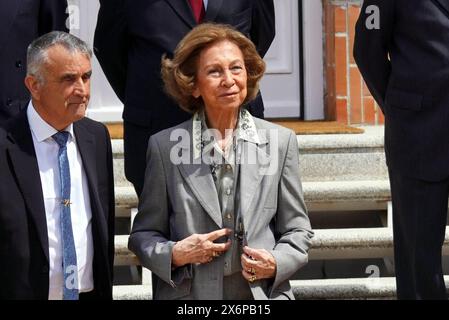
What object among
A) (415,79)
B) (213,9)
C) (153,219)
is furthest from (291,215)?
(213,9)

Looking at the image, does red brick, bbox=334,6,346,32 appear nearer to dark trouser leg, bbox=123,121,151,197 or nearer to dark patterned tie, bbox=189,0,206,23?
dark patterned tie, bbox=189,0,206,23

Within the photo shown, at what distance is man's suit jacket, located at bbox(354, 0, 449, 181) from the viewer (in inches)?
182

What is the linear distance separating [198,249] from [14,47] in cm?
136

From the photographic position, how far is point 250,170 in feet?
13.4

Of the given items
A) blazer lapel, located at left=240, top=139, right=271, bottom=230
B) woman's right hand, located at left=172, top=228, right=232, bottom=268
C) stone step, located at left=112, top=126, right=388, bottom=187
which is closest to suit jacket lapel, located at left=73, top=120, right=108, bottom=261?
woman's right hand, located at left=172, top=228, right=232, bottom=268

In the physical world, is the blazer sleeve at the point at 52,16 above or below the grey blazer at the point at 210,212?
above

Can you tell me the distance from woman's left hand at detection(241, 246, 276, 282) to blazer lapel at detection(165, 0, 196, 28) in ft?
3.75

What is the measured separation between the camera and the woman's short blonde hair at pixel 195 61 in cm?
412

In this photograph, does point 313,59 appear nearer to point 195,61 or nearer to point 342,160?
point 342,160

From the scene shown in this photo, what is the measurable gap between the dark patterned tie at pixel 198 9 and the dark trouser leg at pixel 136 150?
19.7 inches

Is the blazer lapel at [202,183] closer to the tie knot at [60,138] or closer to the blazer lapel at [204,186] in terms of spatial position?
the blazer lapel at [204,186]

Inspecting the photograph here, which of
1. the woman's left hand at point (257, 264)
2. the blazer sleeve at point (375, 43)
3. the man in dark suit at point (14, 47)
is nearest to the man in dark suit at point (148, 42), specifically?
the man in dark suit at point (14, 47)
